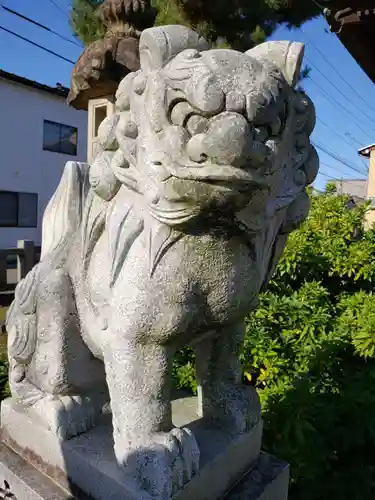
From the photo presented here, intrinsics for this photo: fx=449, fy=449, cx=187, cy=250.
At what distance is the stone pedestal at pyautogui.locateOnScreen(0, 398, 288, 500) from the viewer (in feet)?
3.58

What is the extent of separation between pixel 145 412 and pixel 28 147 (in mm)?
11009

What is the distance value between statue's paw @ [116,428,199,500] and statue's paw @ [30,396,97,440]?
0.71ft

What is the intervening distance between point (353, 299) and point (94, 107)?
2212 mm

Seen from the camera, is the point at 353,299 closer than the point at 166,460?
No

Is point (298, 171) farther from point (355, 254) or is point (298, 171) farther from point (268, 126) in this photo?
point (355, 254)

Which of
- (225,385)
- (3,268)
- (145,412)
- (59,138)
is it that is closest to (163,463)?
(145,412)

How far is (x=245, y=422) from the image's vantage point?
1242 millimetres

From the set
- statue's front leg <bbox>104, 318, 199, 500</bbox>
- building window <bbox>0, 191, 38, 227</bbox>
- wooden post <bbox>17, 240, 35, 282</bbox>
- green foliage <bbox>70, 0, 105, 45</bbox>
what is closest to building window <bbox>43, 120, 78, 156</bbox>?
building window <bbox>0, 191, 38, 227</bbox>

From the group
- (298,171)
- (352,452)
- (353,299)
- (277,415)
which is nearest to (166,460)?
(298,171)

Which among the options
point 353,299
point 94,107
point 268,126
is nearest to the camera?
point 268,126

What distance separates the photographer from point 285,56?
93cm

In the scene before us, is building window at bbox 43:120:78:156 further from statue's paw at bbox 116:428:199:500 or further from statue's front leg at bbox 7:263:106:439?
statue's paw at bbox 116:428:199:500

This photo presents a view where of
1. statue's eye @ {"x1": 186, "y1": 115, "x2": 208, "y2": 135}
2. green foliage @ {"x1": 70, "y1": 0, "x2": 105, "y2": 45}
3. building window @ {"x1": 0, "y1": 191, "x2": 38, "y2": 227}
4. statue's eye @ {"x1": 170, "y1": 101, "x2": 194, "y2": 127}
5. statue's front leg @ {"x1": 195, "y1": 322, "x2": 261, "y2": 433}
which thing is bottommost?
statue's front leg @ {"x1": 195, "y1": 322, "x2": 261, "y2": 433}

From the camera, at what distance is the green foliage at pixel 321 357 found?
6.15ft
